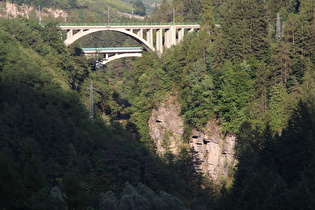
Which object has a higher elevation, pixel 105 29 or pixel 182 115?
pixel 105 29

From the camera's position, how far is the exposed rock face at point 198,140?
7368cm

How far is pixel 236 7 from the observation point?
84.5 metres

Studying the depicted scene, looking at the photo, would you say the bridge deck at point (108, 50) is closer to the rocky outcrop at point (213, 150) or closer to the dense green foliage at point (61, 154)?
the dense green foliage at point (61, 154)

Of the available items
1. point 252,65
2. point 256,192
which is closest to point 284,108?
point 252,65

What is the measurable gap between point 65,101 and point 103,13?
137775mm

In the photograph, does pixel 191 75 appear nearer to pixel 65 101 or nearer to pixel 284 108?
pixel 284 108

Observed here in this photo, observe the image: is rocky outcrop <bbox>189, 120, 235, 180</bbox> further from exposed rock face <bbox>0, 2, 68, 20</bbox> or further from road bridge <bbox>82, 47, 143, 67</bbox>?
exposed rock face <bbox>0, 2, 68, 20</bbox>

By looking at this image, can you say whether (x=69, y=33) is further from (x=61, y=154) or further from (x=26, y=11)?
(x=26, y=11)

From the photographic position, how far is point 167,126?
3263 inches

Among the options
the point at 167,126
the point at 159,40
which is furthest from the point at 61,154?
the point at 159,40

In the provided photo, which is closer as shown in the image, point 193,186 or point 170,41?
point 193,186

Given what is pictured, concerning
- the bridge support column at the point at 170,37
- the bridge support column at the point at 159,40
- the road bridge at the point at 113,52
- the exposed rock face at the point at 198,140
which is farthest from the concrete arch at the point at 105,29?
the exposed rock face at the point at 198,140

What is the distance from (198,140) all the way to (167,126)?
5.74 metres

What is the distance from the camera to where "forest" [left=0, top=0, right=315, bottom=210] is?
150 feet
